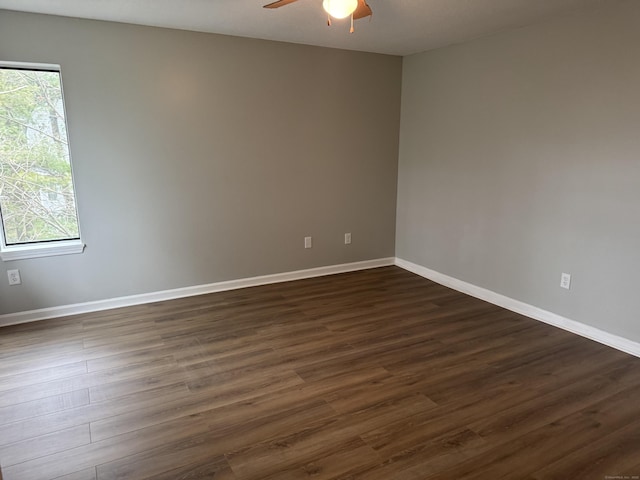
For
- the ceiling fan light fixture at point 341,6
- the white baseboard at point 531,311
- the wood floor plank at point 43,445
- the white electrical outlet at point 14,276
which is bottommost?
the wood floor plank at point 43,445

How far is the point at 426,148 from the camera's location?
453 cm

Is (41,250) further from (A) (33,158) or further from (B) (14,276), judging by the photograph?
(A) (33,158)

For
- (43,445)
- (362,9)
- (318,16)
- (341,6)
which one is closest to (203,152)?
(318,16)

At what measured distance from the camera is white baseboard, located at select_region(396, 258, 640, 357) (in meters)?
2.99

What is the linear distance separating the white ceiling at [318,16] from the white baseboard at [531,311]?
229 centimetres

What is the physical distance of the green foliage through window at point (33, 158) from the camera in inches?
128

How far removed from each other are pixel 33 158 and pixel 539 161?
4.06 metres

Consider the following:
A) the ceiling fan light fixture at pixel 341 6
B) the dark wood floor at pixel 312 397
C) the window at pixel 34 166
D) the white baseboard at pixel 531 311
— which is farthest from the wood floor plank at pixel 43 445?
the white baseboard at pixel 531 311

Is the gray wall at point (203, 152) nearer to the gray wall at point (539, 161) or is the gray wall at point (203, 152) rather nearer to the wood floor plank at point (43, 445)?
the gray wall at point (539, 161)

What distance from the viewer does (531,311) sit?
3.58 m

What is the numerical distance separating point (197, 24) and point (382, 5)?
59.8 inches

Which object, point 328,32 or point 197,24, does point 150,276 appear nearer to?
point 197,24

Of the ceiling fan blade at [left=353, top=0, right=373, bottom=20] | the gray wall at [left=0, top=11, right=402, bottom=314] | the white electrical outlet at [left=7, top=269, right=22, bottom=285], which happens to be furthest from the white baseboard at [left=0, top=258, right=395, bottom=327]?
the ceiling fan blade at [left=353, top=0, right=373, bottom=20]

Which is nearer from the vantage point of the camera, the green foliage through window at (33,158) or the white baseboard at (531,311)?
the white baseboard at (531,311)
